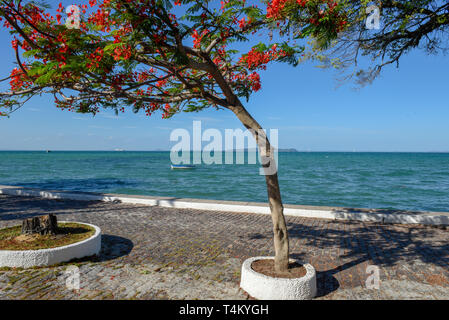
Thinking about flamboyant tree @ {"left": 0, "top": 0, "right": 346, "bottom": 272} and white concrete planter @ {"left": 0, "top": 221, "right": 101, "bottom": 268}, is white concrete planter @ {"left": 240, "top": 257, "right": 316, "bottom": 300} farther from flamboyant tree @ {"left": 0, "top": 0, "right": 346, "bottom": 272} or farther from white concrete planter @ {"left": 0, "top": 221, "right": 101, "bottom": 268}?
white concrete planter @ {"left": 0, "top": 221, "right": 101, "bottom": 268}

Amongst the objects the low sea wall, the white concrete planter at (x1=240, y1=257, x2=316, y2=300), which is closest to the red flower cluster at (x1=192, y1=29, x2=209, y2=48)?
the white concrete planter at (x1=240, y1=257, x2=316, y2=300)

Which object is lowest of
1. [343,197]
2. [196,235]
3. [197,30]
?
[343,197]

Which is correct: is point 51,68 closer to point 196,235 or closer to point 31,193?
point 196,235

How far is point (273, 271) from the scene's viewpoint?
5066mm

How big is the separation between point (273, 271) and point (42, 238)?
542 centimetres

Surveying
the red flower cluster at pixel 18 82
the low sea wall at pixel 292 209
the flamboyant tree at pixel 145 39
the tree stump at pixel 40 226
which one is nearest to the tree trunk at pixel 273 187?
the flamboyant tree at pixel 145 39

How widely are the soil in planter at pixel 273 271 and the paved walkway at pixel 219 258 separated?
1.52ft

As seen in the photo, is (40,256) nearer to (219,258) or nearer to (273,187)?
(219,258)

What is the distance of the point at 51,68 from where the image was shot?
4.14 metres

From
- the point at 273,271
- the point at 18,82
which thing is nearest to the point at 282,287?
the point at 273,271

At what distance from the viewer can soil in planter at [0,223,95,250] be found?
238 inches

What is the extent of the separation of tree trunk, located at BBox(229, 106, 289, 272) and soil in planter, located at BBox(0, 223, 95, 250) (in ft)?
15.1
